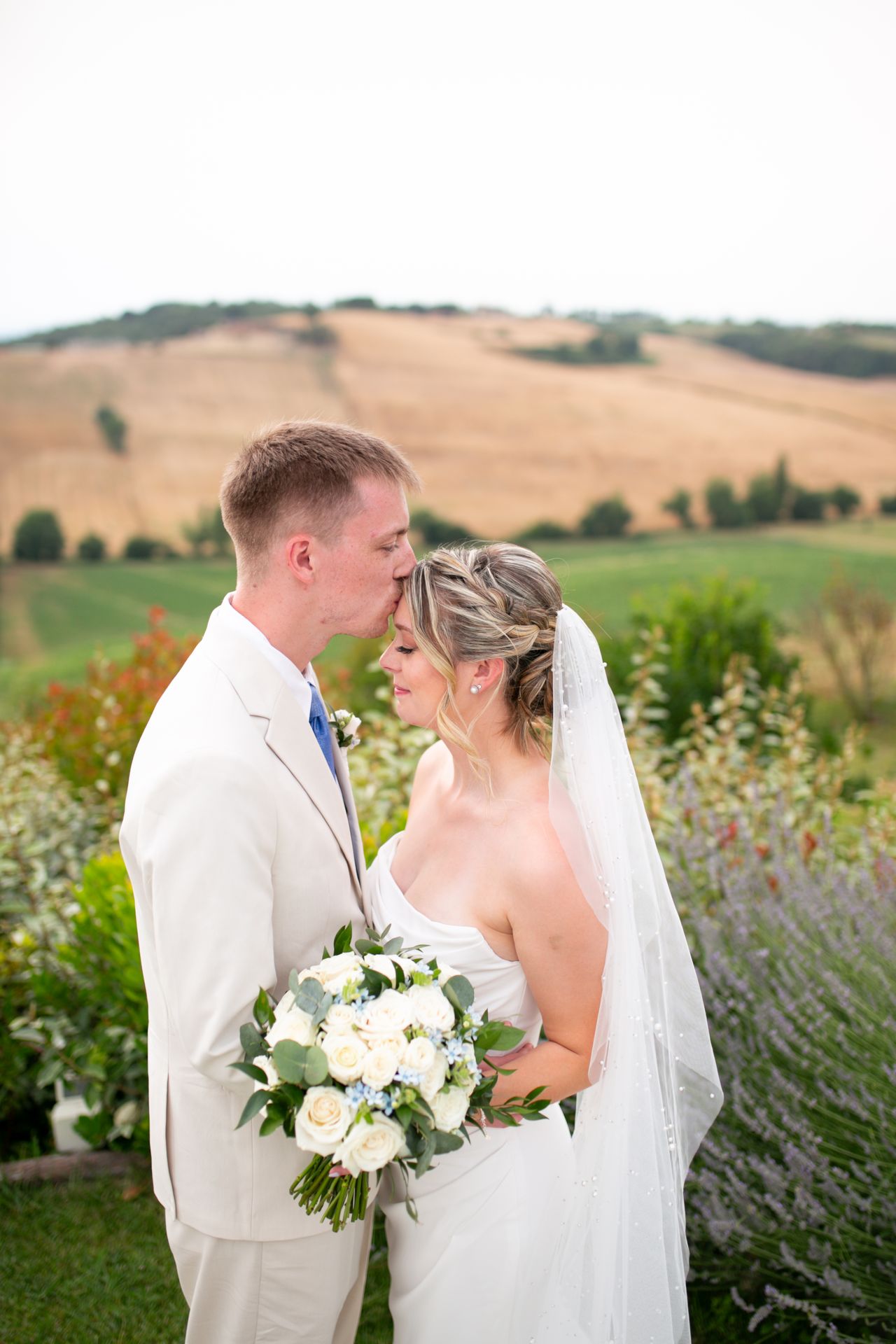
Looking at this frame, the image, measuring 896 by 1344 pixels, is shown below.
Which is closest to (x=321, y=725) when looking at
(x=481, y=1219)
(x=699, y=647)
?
(x=481, y=1219)

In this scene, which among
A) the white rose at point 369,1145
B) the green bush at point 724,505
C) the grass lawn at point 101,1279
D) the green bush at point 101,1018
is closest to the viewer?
the white rose at point 369,1145

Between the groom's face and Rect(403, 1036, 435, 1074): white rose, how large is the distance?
2.87 feet

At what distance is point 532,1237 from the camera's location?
215cm

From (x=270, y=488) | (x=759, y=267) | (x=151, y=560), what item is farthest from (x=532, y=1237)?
(x=759, y=267)

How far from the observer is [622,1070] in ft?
6.91

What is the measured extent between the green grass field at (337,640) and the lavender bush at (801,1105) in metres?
7.41

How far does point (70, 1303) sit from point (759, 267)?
1133 cm

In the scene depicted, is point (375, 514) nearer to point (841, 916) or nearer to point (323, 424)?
point (323, 424)

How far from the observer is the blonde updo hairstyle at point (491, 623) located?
85.9 inches

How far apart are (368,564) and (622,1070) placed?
4.16 ft

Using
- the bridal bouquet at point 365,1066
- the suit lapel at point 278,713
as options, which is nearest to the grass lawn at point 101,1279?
the bridal bouquet at point 365,1066

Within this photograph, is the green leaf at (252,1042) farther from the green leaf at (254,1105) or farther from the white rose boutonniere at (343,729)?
the white rose boutonniere at (343,729)

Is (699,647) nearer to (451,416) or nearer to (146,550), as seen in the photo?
(451,416)

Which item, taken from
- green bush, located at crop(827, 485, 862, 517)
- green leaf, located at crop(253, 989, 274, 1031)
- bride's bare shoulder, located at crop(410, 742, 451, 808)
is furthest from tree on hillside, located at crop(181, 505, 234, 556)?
green leaf, located at crop(253, 989, 274, 1031)
